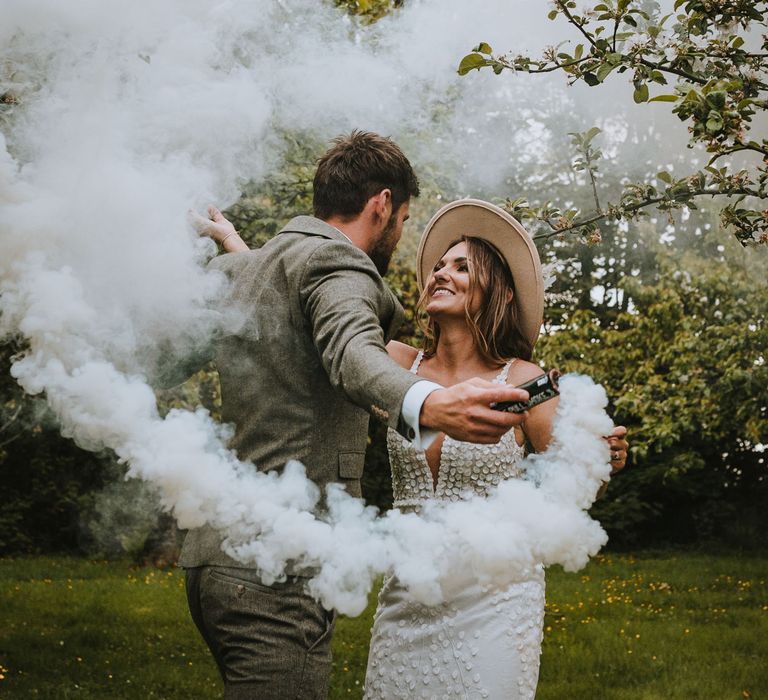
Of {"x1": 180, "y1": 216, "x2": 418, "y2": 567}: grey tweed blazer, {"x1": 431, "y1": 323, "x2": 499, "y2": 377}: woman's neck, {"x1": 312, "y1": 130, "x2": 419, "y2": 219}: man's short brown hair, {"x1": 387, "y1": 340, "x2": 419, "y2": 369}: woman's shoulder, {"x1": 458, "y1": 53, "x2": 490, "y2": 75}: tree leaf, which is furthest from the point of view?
{"x1": 387, "y1": 340, "x2": 419, "y2": 369}: woman's shoulder

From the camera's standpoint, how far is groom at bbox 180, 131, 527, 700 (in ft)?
7.32


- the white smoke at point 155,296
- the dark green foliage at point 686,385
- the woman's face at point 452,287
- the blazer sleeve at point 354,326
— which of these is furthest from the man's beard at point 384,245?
the dark green foliage at point 686,385

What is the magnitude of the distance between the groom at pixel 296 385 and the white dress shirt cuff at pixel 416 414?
11 centimetres

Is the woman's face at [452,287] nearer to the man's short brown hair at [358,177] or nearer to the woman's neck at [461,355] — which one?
the woman's neck at [461,355]

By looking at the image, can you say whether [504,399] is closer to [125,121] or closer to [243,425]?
[243,425]

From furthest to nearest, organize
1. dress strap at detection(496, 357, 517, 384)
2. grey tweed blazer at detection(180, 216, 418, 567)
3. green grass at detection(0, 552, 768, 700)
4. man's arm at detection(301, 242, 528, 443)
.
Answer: green grass at detection(0, 552, 768, 700) → dress strap at detection(496, 357, 517, 384) → grey tweed blazer at detection(180, 216, 418, 567) → man's arm at detection(301, 242, 528, 443)

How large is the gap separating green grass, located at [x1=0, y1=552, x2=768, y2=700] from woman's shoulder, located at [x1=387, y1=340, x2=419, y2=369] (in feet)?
11.3

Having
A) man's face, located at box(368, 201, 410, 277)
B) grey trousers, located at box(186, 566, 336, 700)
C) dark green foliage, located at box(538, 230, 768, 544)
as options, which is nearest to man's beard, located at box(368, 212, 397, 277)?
man's face, located at box(368, 201, 410, 277)

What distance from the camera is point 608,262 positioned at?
13.3 meters

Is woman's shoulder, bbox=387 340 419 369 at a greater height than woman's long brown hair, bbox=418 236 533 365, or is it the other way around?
woman's long brown hair, bbox=418 236 533 365

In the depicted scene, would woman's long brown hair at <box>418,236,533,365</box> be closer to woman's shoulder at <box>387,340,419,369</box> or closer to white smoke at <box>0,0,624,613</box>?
woman's shoulder at <box>387,340,419,369</box>

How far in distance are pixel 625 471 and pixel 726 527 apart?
188 centimetres

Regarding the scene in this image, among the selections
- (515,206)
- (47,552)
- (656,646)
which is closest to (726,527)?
(656,646)

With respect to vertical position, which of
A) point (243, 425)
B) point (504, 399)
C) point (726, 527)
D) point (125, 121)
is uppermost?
point (125, 121)
